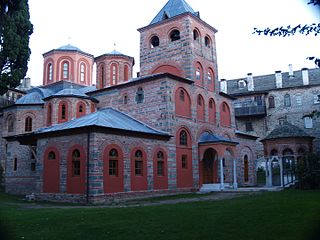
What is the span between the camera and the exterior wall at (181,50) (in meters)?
26.2

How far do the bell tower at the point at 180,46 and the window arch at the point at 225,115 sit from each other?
7.34ft

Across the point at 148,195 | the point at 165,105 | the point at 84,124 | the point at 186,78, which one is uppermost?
the point at 186,78

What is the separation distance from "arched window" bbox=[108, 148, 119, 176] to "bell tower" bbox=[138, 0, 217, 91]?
921 cm

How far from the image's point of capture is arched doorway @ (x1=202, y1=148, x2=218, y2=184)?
26.8 m

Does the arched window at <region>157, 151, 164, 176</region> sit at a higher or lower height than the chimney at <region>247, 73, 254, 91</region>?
lower

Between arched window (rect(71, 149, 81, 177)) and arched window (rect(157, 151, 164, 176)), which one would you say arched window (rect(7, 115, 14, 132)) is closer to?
arched window (rect(71, 149, 81, 177))

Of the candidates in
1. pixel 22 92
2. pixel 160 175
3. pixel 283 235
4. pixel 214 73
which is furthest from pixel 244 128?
pixel 283 235

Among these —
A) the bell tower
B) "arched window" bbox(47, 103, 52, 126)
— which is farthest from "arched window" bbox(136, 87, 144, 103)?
"arched window" bbox(47, 103, 52, 126)

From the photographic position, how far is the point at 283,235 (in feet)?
24.4

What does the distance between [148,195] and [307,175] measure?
33.5 ft

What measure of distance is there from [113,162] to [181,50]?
11009 millimetres

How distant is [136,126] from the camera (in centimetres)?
2281

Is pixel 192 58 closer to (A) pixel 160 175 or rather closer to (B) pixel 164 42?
(B) pixel 164 42

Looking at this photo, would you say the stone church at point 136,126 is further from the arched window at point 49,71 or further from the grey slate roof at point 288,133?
the grey slate roof at point 288,133
